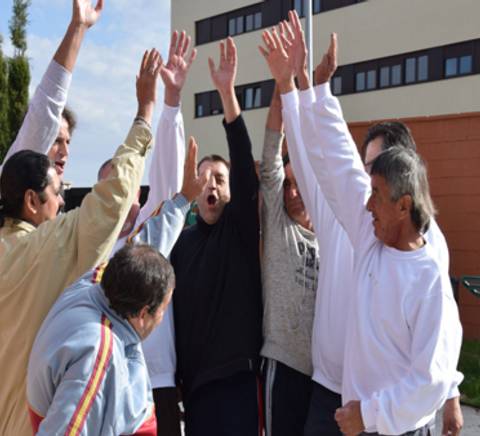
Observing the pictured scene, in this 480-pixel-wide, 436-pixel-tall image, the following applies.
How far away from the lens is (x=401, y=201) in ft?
6.95

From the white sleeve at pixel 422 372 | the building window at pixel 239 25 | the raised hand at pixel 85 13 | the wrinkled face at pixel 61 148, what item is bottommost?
the white sleeve at pixel 422 372

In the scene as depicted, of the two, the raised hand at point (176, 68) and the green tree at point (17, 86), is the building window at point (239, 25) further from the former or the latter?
the raised hand at point (176, 68)

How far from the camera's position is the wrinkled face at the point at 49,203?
2316 mm

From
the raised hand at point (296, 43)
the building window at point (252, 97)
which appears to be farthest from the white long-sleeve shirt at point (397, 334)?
the building window at point (252, 97)

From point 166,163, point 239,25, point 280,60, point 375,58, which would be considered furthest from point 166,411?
point 239,25

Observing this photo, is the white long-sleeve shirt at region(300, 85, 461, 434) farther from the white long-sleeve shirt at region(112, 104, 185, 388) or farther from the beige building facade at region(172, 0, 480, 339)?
the beige building facade at region(172, 0, 480, 339)

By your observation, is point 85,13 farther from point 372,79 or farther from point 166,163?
point 372,79

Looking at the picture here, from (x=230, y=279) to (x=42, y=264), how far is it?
869 mm

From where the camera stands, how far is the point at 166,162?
304 centimetres

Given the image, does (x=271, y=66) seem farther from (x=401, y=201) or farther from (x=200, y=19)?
(x=200, y=19)

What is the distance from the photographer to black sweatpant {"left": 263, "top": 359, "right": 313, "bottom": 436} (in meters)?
2.62

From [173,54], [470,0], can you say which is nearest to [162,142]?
[173,54]

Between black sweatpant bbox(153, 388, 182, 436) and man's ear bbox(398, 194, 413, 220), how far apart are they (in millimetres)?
1294

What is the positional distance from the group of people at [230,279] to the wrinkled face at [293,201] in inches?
0.4
